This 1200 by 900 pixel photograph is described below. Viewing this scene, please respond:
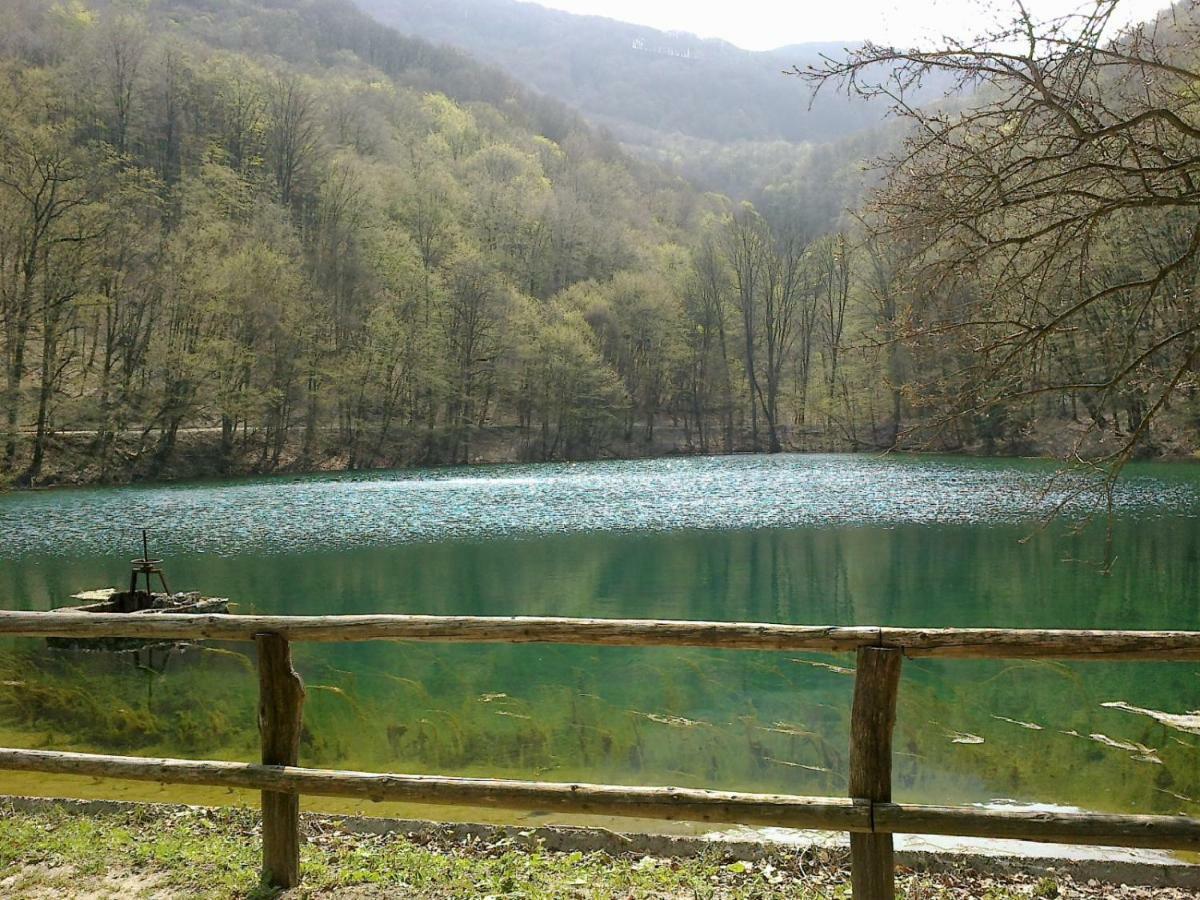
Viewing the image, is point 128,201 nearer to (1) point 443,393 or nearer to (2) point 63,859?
(1) point 443,393

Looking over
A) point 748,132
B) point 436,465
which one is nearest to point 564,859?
point 436,465

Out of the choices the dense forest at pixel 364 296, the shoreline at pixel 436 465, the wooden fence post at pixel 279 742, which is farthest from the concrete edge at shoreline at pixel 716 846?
the shoreline at pixel 436 465

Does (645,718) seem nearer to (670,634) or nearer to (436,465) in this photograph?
(670,634)

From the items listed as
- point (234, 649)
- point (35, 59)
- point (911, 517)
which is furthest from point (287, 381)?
point (234, 649)

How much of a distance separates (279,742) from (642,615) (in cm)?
1209

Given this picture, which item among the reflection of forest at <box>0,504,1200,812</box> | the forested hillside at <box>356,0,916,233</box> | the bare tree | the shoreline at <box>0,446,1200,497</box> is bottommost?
the reflection of forest at <box>0,504,1200,812</box>

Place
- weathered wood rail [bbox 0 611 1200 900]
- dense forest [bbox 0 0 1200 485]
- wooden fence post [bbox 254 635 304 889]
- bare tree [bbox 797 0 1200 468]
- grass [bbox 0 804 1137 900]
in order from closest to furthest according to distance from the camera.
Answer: weathered wood rail [bbox 0 611 1200 900] < wooden fence post [bbox 254 635 304 889] < grass [bbox 0 804 1137 900] < bare tree [bbox 797 0 1200 468] < dense forest [bbox 0 0 1200 485]

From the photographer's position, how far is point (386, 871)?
16.2 feet

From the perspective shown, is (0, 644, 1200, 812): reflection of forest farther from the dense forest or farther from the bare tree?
the dense forest

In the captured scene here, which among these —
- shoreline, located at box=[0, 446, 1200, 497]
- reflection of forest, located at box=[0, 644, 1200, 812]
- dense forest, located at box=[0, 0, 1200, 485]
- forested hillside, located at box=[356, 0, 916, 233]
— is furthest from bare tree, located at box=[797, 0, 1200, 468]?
forested hillside, located at box=[356, 0, 916, 233]

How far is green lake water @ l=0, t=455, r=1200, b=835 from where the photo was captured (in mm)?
9023

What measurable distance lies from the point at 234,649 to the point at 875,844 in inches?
490

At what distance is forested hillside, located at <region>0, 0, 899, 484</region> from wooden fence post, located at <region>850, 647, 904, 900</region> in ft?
138

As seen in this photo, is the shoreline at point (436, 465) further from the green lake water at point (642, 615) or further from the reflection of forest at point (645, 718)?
the reflection of forest at point (645, 718)
